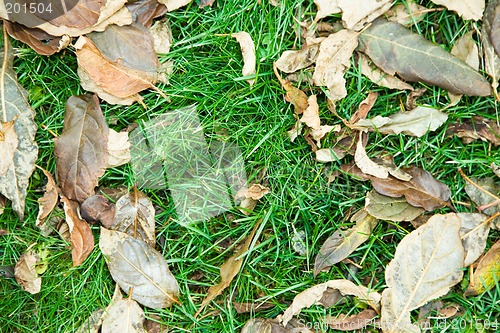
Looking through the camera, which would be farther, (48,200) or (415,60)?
(48,200)

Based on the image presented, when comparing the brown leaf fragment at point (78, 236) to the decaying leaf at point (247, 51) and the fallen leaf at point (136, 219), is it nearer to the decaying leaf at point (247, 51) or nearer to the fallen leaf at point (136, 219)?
the fallen leaf at point (136, 219)

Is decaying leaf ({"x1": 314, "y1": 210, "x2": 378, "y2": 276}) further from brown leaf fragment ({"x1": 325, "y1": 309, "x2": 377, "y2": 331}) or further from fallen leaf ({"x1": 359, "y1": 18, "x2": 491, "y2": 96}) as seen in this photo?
fallen leaf ({"x1": 359, "y1": 18, "x2": 491, "y2": 96})

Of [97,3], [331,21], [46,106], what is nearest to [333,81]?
[331,21]

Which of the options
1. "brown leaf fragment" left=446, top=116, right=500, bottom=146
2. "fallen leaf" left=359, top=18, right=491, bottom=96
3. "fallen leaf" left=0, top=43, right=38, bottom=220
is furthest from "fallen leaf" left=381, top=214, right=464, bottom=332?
"fallen leaf" left=0, top=43, right=38, bottom=220

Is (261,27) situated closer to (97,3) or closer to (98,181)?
(97,3)

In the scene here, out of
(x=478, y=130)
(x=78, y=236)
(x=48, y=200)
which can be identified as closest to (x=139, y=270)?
(x=78, y=236)

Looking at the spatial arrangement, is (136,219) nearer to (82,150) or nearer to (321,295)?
(82,150)
